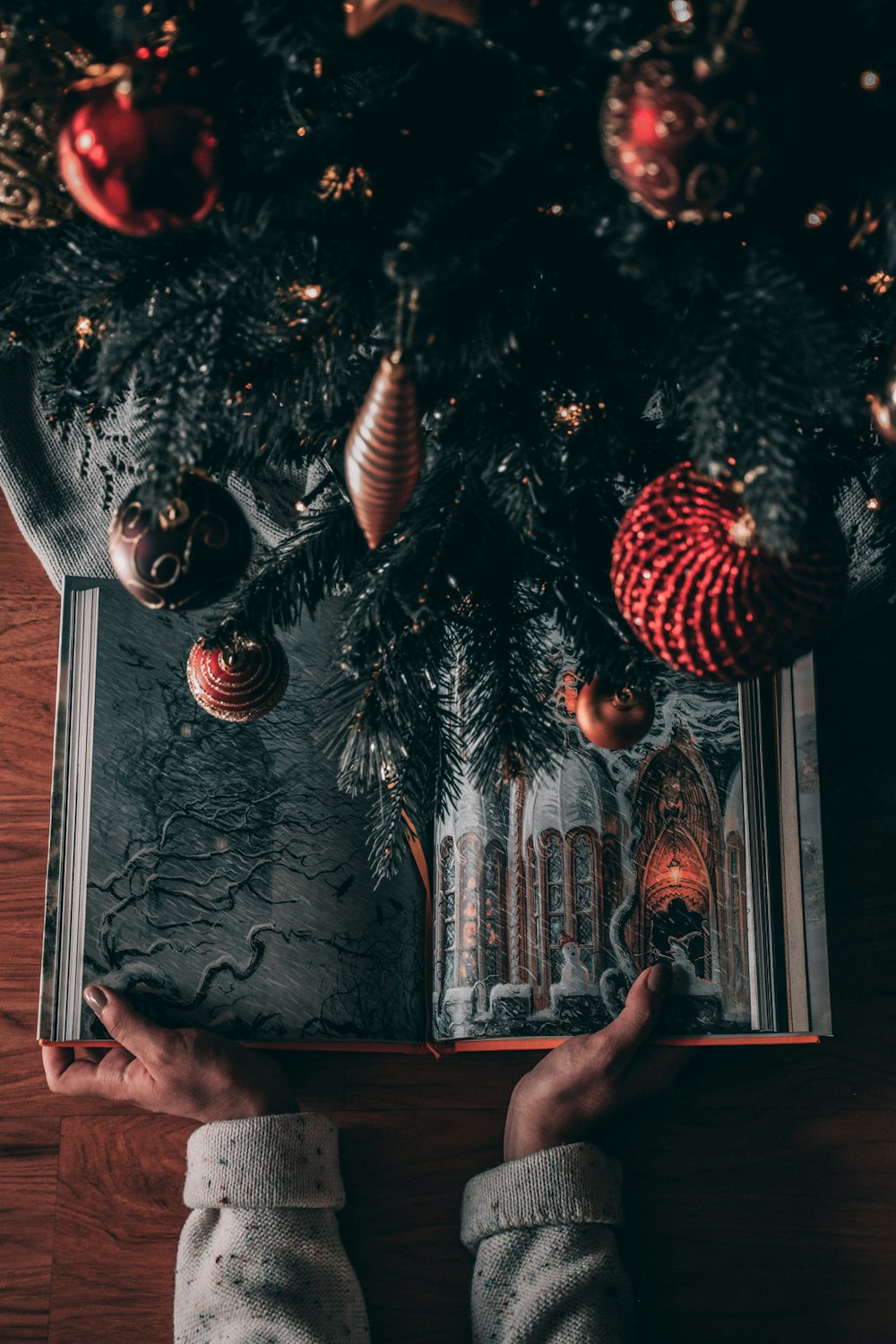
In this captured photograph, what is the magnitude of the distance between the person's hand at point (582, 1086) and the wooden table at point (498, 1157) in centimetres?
3

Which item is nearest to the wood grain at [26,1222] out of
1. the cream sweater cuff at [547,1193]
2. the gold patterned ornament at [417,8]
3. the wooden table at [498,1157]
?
the wooden table at [498,1157]

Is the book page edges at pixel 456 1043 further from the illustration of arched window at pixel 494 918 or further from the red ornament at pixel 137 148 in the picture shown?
the red ornament at pixel 137 148

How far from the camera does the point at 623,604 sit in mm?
387

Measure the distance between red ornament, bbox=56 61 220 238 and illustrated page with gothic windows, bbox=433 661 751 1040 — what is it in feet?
1.57

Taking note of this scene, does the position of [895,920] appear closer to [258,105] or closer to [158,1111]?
[158,1111]

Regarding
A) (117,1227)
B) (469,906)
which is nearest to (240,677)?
(469,906)

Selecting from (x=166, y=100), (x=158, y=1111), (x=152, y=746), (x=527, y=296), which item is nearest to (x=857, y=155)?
(x=527, y=296)

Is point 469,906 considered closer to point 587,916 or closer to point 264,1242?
point 587,916

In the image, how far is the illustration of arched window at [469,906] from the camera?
0.71 meters

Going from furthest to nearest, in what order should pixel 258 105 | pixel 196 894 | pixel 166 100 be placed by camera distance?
pixel 196 894, pixel 258 105, pixel 166 100

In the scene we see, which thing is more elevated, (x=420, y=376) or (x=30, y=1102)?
(x=420, y=376)

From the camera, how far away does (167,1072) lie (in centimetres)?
70

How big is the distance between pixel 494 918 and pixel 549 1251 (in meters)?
0.24

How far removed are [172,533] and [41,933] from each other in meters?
0.51
